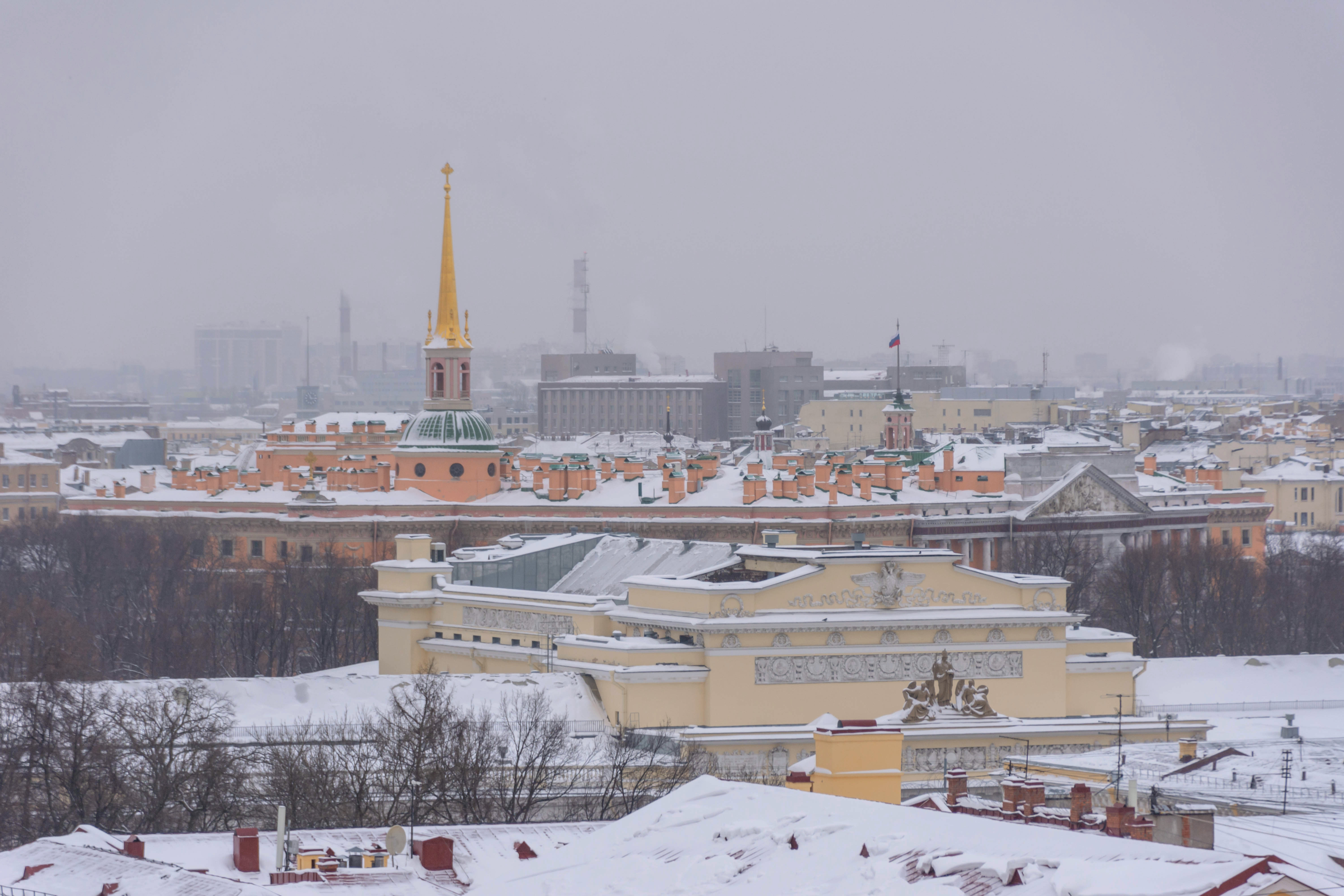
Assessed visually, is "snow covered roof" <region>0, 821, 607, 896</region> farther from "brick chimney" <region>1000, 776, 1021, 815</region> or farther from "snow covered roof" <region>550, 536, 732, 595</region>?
"snow covered roof" <region>550, 536, 732, 595</region>

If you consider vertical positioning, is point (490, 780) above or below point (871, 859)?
below

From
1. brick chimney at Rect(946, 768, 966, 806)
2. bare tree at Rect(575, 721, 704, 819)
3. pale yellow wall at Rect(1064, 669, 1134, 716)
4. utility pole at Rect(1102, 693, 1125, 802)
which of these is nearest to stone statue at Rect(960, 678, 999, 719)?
utility pole at Rect(1102, 693, 1125, 802)

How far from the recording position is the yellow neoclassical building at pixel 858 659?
31.3 metres

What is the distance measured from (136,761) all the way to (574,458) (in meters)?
48.3

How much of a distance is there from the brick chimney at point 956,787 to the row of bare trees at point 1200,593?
2647 cm

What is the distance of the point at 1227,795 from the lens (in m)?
23.1

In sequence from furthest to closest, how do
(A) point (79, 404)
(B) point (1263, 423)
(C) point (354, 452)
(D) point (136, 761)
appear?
(A) point (79, 404), (B) point (1263, 423), (C) point (354, 452), (D) point (136, 761)

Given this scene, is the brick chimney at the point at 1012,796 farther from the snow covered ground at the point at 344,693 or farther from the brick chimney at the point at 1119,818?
the snow covered ground at the point at 344,693

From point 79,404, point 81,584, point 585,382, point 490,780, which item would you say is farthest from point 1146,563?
point 79,404

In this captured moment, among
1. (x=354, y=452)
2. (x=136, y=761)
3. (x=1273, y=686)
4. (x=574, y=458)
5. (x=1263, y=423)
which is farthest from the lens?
(x=1263, y=423)

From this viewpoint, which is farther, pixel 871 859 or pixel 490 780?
pixel 490 780

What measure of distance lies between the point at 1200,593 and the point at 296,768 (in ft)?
115

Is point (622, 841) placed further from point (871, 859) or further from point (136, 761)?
point (136, 761)

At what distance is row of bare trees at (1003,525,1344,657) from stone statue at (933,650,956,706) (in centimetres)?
1673
